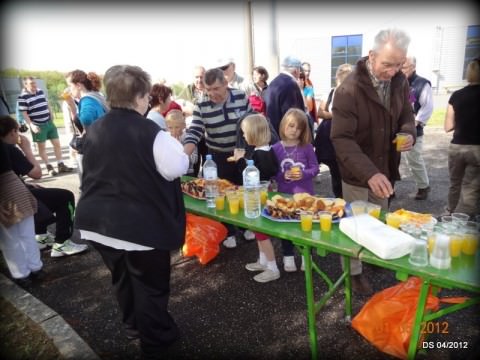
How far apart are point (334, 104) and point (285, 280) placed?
1.64m

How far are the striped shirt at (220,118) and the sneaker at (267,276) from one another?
4.45ft

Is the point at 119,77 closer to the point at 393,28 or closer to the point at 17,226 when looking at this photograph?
the point at 393,28

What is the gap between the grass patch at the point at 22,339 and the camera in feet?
7.56

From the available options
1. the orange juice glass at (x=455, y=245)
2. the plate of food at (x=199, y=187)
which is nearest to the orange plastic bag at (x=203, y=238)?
the plate of food at (x=199, y=187)

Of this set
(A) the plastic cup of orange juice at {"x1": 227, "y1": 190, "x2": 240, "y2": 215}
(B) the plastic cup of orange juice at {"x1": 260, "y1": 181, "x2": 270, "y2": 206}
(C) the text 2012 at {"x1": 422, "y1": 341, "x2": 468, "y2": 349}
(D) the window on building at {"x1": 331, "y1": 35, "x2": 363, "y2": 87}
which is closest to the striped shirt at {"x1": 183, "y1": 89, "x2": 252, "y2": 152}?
(B) the plastic cup of orange juice at {"x1": 260, "y1": 181, "x2": 270, "y2": 206}

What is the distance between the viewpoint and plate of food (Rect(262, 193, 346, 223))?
7.17 ft

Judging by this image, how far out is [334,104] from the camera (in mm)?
2506

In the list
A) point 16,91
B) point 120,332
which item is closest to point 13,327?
point 120,332

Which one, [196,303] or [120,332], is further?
[196,303]

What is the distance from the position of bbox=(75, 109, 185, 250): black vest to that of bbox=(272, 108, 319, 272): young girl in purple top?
4.05 feet

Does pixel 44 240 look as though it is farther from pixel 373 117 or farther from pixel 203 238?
pixel 373 117

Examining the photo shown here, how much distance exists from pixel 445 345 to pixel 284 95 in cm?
298

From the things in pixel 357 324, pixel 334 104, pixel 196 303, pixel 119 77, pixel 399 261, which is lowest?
pixel 196 303

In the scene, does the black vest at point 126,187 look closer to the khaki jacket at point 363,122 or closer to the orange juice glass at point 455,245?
the khaki jacket at point 363,122
